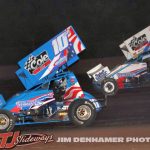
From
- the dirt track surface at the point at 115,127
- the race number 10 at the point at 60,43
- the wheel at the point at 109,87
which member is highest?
the race number 10 at the point at 60,43

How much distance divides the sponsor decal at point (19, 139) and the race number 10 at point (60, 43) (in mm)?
1879

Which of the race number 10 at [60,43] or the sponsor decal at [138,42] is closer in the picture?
the race number 10 at [60,43]

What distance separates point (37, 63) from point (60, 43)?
61cm

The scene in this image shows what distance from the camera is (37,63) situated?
8.09 m

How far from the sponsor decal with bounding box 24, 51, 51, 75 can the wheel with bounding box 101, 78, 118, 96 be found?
4.69 meters

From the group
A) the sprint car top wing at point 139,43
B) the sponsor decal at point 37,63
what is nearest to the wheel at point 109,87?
the sprint car top wing at point 139,43

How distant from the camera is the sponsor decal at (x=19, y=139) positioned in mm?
6758

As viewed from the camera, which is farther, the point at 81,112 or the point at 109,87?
the point at 109,87

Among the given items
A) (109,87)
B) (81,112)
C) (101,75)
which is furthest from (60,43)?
(101,75)

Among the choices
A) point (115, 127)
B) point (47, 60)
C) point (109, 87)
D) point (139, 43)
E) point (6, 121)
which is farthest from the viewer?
point (139, 43)

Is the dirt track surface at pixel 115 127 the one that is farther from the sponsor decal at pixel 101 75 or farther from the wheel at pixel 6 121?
the sponsor decal at pixel 101 75

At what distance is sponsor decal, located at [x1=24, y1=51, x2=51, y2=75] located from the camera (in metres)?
8.05

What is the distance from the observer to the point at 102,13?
15.7 meters

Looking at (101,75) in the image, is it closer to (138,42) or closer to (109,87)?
(109,87)
